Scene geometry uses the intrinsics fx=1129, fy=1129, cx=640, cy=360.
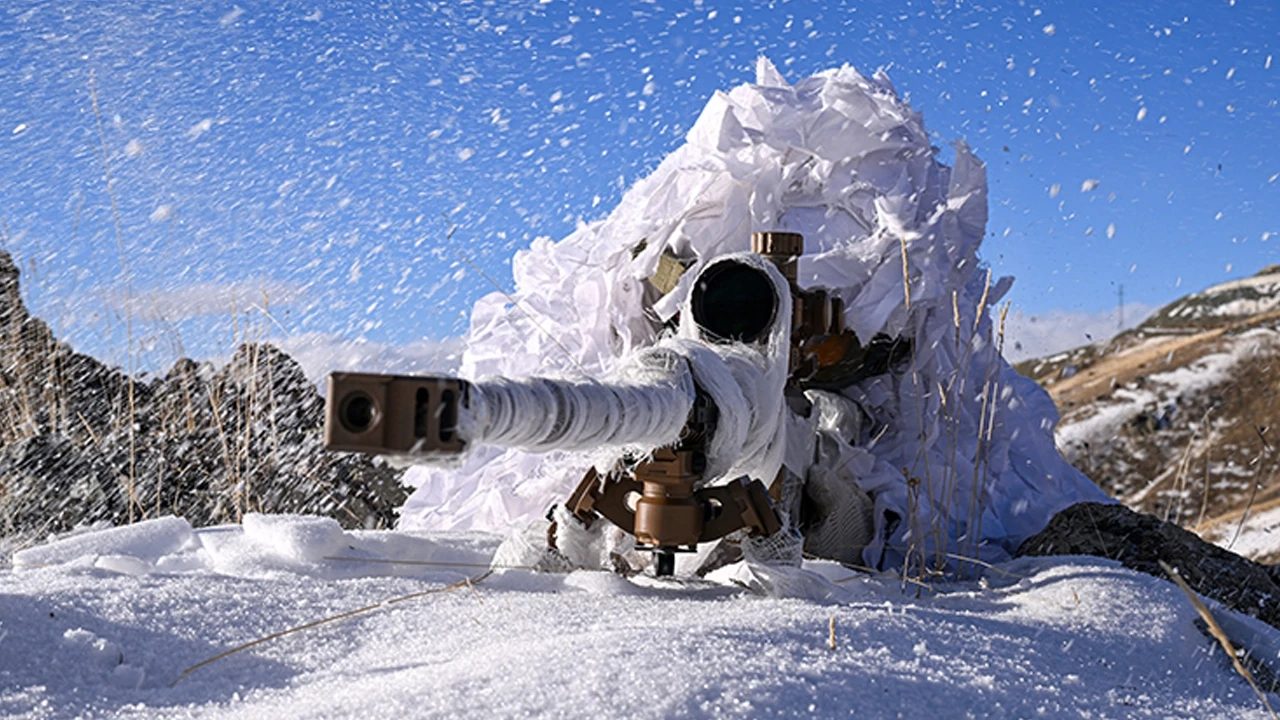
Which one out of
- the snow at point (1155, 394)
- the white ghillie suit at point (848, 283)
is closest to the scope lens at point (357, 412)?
the white ghillie suit at point (848, 283)

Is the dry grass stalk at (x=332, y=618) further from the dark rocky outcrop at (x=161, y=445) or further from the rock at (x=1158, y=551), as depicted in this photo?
the dark rocky outcrop at (x=161, y=445)

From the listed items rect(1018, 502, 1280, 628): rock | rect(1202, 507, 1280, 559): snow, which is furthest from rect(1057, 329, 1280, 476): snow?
rect(1018, 502, 1280, 628): rock

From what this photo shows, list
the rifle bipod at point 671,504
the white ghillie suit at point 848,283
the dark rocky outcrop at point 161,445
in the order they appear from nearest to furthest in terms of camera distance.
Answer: the rifle bipod at point 671,504 → the white ghillie suit at point 848,283 → the dark rocky outcrop at point 161,445

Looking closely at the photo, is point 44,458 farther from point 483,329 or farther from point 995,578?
point 995,578

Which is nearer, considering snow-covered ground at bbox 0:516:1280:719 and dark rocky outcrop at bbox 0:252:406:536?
snow-covered ground at bbox 0:516:1280:719

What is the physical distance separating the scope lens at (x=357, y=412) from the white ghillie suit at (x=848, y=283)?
60.0 inches

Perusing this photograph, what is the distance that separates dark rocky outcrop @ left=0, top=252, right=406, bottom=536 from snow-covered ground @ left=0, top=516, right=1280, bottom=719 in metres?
1.53

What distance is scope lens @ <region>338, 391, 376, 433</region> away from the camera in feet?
3.87

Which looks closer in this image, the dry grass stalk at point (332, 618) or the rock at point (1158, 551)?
the dry grass stalk at point (332, 618)

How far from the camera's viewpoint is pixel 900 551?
2.68 m

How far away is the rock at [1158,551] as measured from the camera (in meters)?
2.61

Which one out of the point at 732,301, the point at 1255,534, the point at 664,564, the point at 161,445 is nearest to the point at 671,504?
the point at 664,564

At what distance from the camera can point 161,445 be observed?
396 cm

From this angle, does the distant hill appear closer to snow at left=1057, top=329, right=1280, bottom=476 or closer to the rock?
snow at left=1057, top=329, right=1280, bottom=476
